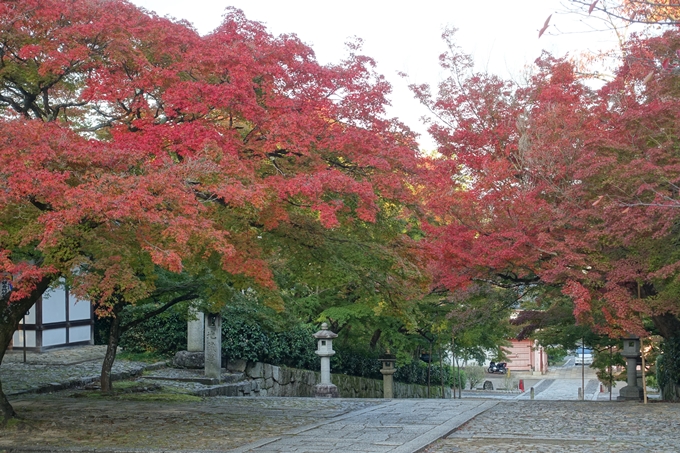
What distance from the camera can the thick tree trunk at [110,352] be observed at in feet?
48.7

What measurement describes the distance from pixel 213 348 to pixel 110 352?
4.22 meters

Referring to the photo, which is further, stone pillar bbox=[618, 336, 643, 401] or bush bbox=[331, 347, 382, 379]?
bush bbox=[331, 347, 382, 379]

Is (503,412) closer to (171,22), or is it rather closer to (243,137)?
(243,137)

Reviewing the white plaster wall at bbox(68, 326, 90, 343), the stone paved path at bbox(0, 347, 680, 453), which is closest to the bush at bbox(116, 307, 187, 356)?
the white plaster wall at bbox(68, 326, 90, 343)

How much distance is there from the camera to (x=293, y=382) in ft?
74.2

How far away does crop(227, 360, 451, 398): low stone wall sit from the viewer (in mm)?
20875

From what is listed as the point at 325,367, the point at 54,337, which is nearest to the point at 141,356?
the point at 54,337

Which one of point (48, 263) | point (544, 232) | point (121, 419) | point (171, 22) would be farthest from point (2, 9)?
point (544, 232)

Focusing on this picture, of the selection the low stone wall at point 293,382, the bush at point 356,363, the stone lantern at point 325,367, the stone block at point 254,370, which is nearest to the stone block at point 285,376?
the low stone wall at point 293,382

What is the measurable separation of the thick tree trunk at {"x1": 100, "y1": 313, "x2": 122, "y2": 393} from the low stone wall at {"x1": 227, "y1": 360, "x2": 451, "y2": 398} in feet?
17.9

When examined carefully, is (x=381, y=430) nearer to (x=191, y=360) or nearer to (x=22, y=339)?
(x=191, y=360)

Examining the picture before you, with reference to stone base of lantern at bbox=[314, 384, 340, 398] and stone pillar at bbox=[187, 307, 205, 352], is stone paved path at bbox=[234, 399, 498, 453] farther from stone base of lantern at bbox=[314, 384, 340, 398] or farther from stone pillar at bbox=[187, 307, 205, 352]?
stone pillar at bbox=[187, 307, 205, 352]

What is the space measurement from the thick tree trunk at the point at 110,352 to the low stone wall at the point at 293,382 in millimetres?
5445

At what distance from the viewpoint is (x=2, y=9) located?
30.5 feet
